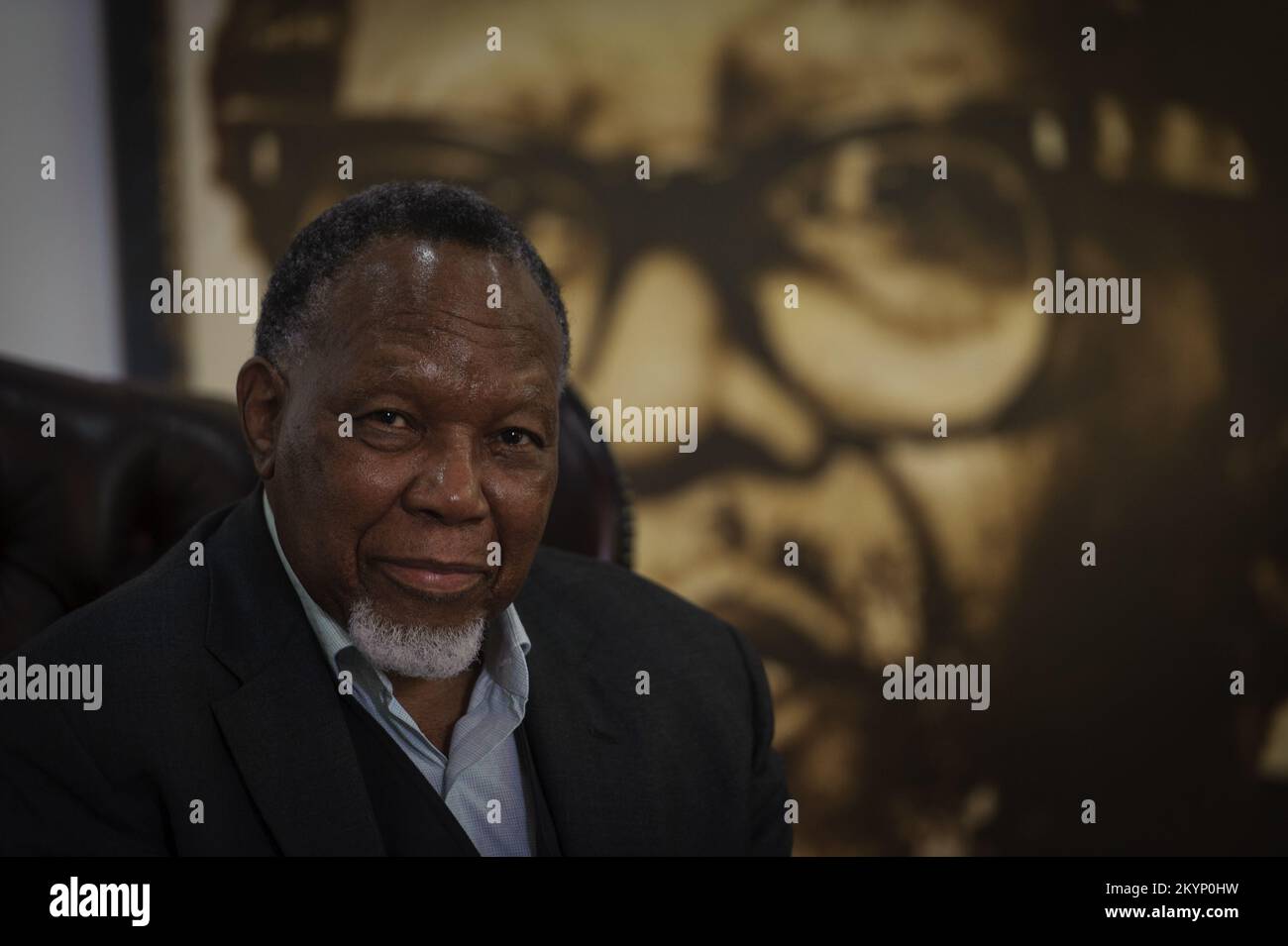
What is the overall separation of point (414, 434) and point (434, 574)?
14 centimetres

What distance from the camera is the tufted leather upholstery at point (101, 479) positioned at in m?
1.26

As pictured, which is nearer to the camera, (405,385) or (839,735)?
(405,385)

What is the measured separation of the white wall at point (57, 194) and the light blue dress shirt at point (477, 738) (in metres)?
1.20

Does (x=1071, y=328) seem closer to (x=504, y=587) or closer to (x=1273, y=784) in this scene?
(x=1273, y=784)

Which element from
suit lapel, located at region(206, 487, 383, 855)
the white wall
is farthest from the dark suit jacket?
the white wall

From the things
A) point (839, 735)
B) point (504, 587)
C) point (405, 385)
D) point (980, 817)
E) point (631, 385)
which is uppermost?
point (631, 385)

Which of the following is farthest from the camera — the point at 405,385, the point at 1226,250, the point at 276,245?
the point at 1226,250

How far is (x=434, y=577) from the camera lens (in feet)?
3.29

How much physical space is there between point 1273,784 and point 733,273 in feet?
5.26

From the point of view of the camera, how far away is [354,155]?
2117 millimetres

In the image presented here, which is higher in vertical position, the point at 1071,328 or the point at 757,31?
the point at 757,31

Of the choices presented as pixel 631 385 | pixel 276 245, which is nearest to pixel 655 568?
pixel 631 385

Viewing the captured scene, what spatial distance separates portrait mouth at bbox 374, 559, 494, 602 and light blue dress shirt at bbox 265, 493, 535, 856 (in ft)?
0.27

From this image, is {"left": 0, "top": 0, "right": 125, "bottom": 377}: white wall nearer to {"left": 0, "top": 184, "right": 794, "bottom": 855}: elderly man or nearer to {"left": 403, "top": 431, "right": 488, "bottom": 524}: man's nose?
{"left": 0, "top": 184, "right": 794, "bottom": 855}: elderly man
